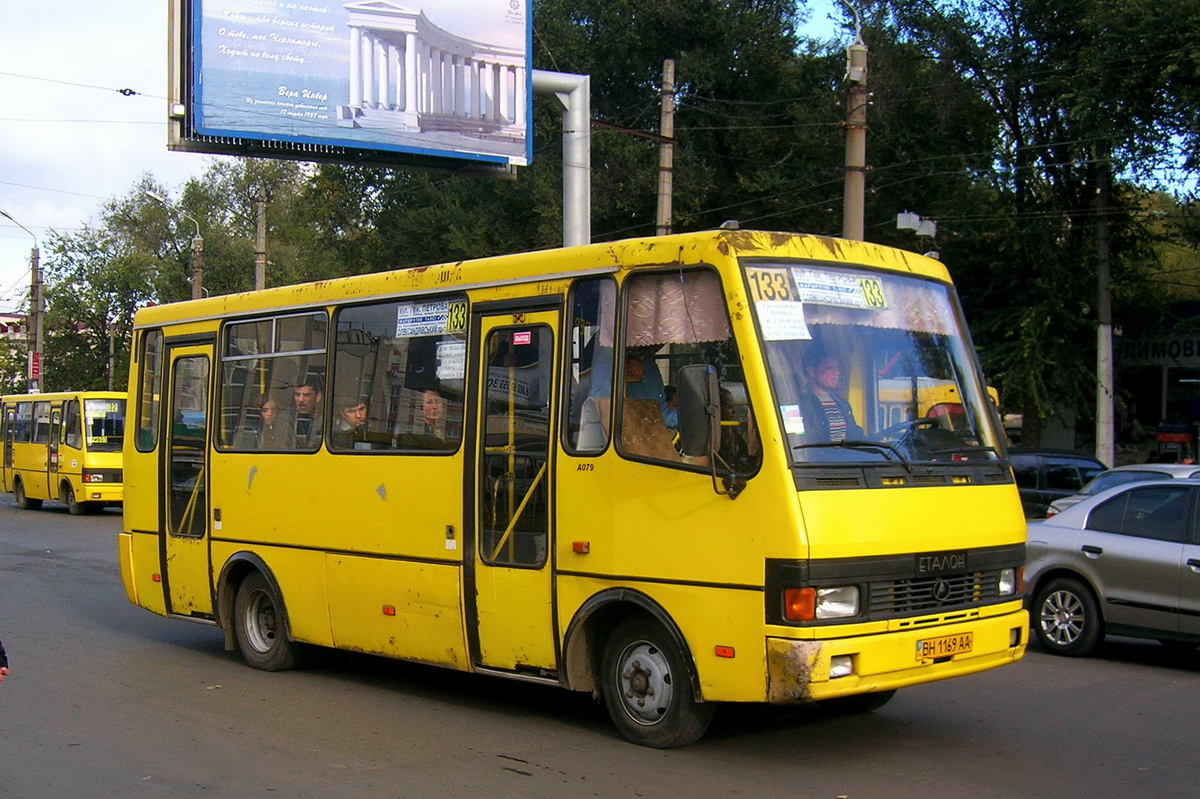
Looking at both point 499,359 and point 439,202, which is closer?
point 499,359

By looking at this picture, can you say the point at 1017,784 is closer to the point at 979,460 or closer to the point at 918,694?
the point at 979,460

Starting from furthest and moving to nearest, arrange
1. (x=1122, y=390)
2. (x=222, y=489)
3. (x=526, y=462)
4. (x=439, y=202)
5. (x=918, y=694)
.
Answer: (x=439, y=202)
(x=1122, y=390)
(x=222, y=489)
(x=918, y=694)
(x=526, y=462)

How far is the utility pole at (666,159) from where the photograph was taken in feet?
62.3

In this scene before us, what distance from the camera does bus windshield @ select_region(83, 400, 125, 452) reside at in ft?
95.7

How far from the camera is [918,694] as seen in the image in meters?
9.12

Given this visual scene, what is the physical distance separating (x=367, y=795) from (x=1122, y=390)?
84.8 feet

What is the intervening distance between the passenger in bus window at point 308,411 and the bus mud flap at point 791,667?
14.9ft

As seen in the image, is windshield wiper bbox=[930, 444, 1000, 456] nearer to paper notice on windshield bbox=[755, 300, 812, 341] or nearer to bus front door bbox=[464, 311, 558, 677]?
paper notice on windshield bbox=[755, 300, 812, 341]

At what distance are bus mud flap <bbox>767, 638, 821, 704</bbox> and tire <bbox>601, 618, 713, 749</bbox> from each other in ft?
1.93

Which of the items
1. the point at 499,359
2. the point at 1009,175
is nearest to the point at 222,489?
the point at 499,359

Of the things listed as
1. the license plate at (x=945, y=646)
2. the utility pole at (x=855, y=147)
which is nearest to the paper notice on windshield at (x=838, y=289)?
the license plate at (x=945, y=646)

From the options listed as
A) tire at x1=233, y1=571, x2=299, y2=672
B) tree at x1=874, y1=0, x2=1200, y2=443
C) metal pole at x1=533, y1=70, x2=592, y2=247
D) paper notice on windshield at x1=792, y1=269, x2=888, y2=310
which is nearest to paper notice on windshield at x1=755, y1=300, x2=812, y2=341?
paper notice on windshield at x1=792, y1=269, x2=888, y2=310

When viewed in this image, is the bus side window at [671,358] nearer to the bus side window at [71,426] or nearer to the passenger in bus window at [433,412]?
the passenger in bus window at [433,412]

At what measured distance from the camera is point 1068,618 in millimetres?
11102
